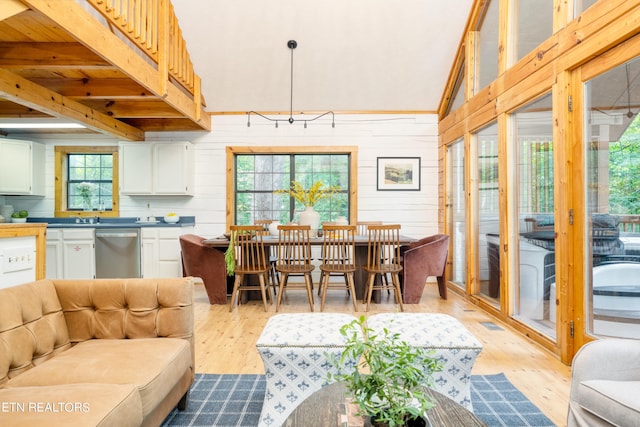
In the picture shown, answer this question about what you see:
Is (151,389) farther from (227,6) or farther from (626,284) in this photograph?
(227,6)

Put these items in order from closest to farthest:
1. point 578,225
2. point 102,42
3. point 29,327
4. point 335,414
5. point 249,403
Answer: point 335,414, point 29,327, point 249,403, point 578,225, point 102,42

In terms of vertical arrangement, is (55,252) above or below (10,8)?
below

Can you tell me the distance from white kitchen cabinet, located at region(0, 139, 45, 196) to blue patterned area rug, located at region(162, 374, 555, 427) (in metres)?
4.93

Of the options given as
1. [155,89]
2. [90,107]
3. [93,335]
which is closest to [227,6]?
[155,89]

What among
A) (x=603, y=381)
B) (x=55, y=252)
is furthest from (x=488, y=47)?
(x=55, y=252)

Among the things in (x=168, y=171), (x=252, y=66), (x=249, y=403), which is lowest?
(x=249, y=403)

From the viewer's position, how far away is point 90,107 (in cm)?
447

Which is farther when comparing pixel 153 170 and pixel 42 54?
pixel 153 170

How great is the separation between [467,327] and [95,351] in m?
3.08

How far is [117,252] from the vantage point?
17.3 feet

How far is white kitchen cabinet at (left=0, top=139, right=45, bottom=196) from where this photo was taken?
5.40 m

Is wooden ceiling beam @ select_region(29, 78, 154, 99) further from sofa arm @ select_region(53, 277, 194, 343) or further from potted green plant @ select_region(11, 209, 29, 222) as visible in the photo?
potted green plant @ select_region(11, 209, 29, 222)

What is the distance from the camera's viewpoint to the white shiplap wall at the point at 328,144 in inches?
231

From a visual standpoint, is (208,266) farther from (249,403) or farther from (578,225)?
(578,225)
